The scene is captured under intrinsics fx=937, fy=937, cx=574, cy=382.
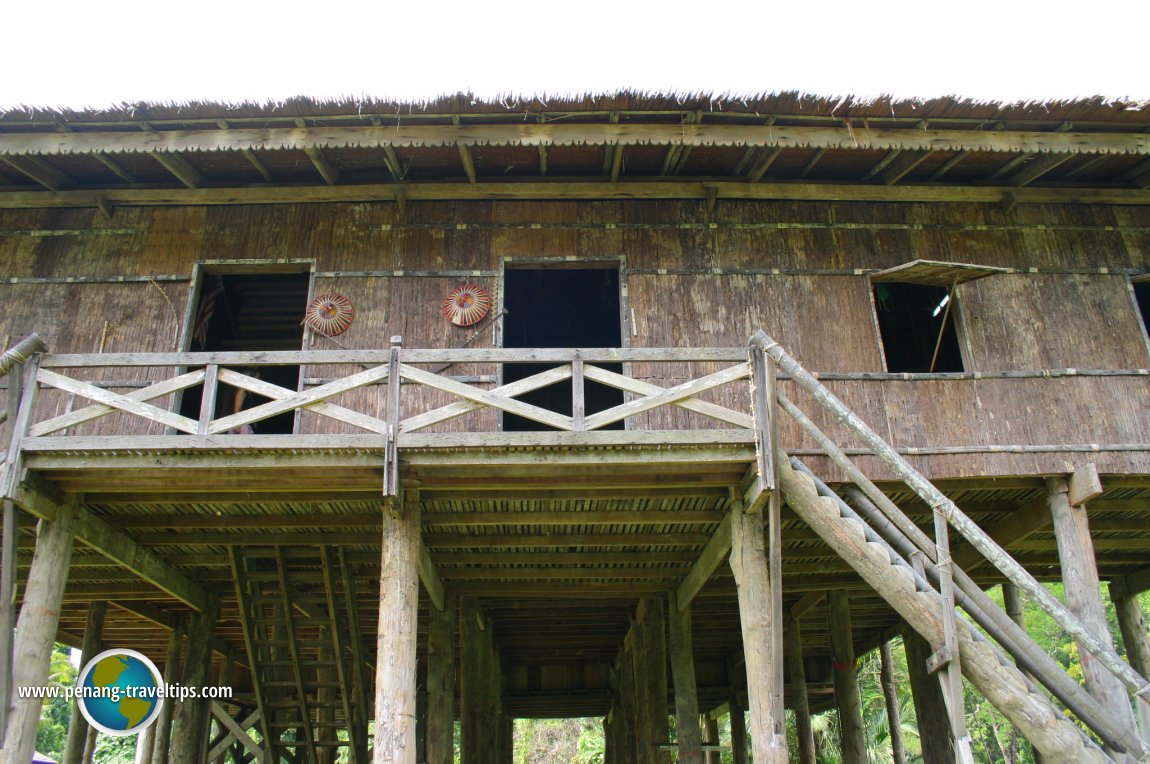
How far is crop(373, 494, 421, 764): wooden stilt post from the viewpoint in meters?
7.18

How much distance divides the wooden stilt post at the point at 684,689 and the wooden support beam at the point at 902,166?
5.40m

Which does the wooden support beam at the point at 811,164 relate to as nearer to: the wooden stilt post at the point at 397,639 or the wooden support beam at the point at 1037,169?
the wooden support beam at the point at 1037,169

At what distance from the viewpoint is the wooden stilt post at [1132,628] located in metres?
11.3

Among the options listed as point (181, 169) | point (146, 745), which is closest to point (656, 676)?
point (181, 169)

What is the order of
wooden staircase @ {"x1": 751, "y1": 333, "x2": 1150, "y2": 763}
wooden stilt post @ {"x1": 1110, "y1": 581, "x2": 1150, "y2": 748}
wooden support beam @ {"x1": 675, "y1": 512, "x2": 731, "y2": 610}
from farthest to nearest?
wooden stilt post @ {"x1": 1110, "y1": 581, "x2": 1150, "y2": 748} → wooden support beam @ {"x1": 675, "y1": 512, "x2": 731, "y2": 610} → wooden staircase @ {"x1": 751, "y1": 333, "x2": 1150, "y2": 763}

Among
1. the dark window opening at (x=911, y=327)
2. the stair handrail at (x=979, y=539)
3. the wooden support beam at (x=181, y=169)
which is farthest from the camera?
the dark window opening at (x=911, y=327)

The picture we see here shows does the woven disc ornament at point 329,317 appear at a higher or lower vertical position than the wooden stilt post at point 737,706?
higher

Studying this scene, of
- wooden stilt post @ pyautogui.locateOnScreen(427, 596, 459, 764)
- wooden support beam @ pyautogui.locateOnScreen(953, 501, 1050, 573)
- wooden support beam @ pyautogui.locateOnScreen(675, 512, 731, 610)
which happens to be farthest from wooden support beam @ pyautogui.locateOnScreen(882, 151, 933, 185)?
wooden stilt post @ pyautogui.locateOnScreen(427, 596, 459, 764)

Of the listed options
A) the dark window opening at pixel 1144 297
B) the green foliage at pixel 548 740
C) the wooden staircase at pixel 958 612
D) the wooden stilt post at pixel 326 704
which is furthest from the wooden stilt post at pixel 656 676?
the green foliage at pixel 548 740

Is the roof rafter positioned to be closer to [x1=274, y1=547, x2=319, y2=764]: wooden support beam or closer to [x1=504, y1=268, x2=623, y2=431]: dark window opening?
[x1=274, y1=547, x2=319, y2=764]: wooden support beam

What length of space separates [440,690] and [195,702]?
2911 millimetres

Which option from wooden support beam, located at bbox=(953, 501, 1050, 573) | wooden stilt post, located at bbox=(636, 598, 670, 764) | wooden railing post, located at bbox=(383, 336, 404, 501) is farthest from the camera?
wooden stilt post, located at bbox=(636, 598, 670, 764)

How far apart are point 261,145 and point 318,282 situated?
60.4 inches

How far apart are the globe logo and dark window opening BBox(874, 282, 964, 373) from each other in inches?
393
